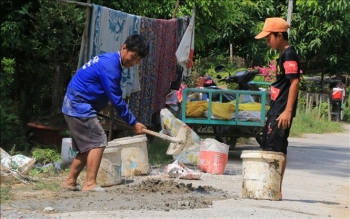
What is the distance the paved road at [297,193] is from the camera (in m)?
7.29

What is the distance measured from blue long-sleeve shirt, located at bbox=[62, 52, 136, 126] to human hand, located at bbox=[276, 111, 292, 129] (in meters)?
1.56

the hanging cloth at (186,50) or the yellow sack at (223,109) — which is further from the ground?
the hanging cloth at (186,50)

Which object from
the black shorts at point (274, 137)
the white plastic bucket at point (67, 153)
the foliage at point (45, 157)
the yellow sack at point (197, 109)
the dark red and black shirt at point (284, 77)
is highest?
the dark red and black shirt at point (284, 77)

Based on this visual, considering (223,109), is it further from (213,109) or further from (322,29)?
(322,29)

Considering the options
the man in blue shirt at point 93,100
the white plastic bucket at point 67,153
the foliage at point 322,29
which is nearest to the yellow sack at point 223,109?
the white plastic bucket at point 67,153

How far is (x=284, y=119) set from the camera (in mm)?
8078

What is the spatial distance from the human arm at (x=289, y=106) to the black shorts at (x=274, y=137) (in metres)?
0.10

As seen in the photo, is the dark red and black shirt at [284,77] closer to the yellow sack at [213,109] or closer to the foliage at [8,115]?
the yellow sack at [213,109]

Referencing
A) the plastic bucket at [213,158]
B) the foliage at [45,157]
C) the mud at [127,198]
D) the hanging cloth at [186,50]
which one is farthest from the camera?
the hanging cloth at [186,50]

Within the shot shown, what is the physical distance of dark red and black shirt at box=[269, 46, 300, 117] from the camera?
815 centimetres

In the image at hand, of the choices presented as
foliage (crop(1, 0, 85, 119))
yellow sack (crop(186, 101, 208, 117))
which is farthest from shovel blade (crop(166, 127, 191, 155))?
foliage (crop(1, 0, 85, 119))

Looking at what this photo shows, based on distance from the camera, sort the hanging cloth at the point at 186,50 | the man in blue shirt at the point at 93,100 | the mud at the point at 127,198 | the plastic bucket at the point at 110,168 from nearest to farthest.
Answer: the mud at the point at 127,198, the man in blue shirt at the point at 93,100, the plastic bucket at the point at 110,168, the hanging cloth at the point at 186,50

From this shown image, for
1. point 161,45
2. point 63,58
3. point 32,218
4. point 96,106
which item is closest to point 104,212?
point 32,218

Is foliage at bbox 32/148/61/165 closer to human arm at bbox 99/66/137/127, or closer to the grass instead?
the grass
